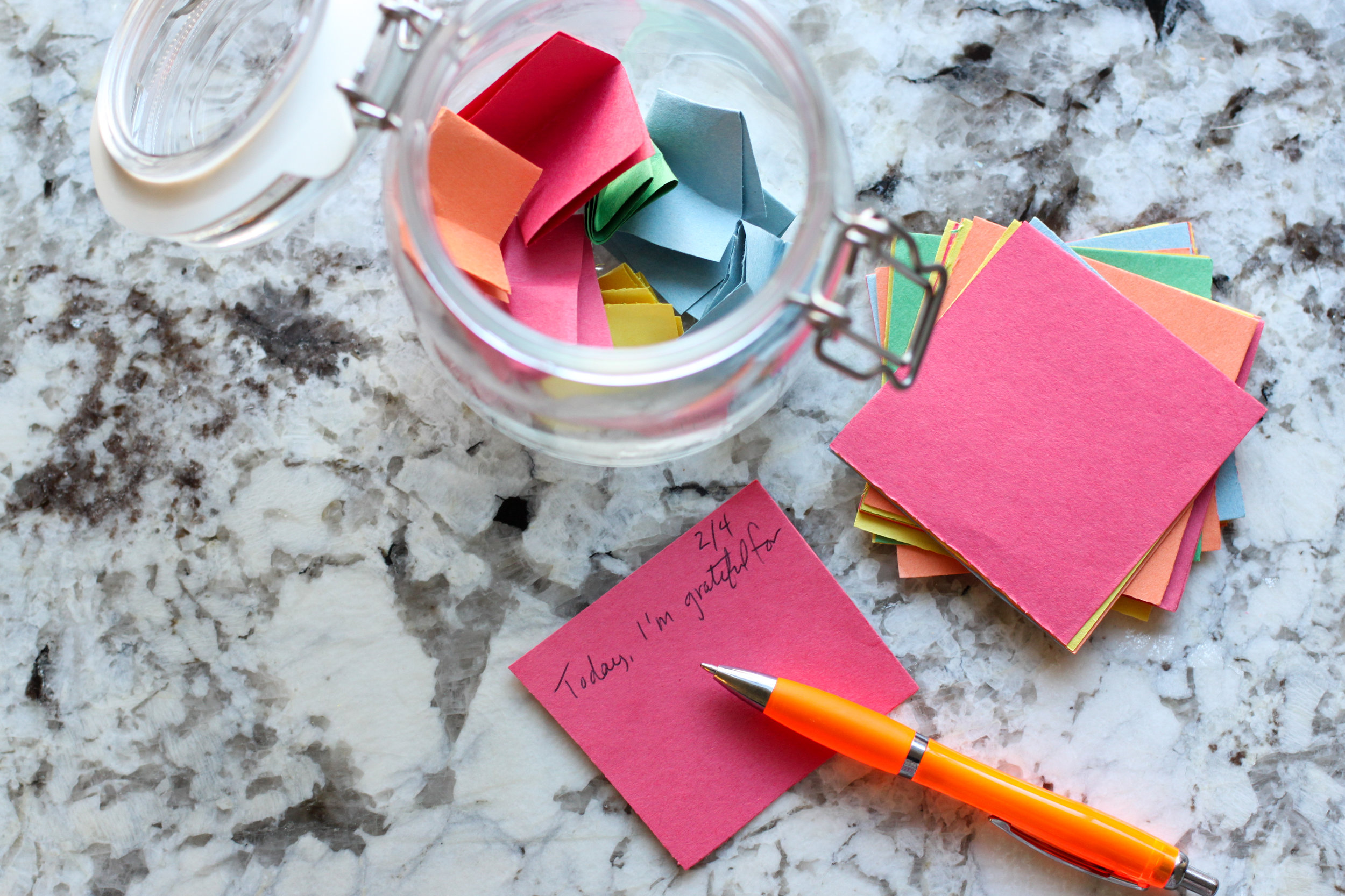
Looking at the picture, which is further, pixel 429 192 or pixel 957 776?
pixel 957 776

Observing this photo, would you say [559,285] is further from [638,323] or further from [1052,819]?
[1052,819]

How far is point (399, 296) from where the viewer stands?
0.53 m

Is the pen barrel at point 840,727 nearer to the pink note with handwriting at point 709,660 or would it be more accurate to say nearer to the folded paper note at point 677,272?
the pink note with handwriting at point 709,660

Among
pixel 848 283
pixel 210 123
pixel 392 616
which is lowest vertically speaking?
pixel 392 616

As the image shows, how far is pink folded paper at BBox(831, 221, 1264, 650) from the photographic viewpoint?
1.67ft

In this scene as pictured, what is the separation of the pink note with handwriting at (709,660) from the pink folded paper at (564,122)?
0.63 ft

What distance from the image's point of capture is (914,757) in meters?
0.50

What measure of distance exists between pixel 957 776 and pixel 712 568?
7.0 inches

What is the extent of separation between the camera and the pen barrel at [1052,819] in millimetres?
505

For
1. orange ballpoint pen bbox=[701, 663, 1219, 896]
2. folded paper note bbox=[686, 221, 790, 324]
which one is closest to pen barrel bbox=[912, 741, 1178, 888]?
orange ballpoint pen bbox=[701, 663, 1219, 896]

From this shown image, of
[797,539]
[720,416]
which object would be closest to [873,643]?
[797,539]

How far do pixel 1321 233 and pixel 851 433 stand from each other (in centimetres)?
31

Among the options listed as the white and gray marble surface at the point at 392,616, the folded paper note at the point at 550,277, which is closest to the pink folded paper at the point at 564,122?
the folded paper note at the point at 550,277

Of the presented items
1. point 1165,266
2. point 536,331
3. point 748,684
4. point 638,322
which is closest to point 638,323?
point 638,322
